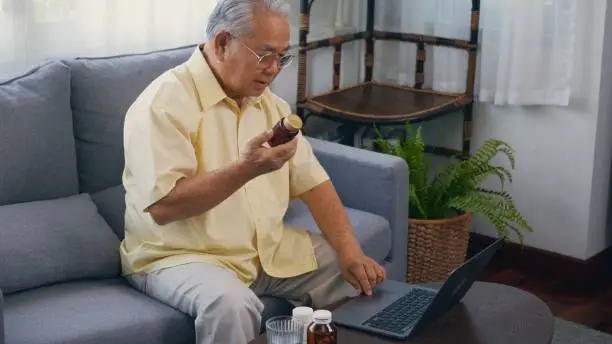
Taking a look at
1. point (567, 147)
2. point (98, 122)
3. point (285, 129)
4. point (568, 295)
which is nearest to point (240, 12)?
point (285, 129)

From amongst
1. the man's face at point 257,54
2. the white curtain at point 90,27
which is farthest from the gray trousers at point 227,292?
the white curtain at point 90,27

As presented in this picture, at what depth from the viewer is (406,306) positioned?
2.20 meters

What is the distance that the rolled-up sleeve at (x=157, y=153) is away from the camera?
2266 millimetres

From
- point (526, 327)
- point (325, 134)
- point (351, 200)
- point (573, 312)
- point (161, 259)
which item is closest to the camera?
point (526, 327)

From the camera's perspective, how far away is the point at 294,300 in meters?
2.49

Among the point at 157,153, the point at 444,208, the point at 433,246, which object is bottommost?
the point at 433,246

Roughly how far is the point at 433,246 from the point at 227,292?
1238 mm

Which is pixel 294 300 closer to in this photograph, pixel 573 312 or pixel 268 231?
pixel 268 231

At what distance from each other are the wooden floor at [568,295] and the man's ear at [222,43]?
1.56m

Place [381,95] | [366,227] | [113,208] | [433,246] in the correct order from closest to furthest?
[113,208] < [366,227] < [433,246] < [381,95]

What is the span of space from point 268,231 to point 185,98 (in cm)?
40

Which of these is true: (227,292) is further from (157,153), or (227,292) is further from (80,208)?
(80,208)

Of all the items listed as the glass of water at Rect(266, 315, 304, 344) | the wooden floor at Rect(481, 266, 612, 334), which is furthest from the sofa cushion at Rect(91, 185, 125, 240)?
the wooden floor at Rect(481, 266, 612, 334)

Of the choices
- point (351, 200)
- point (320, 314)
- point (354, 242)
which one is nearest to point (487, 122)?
point (351, 200)
